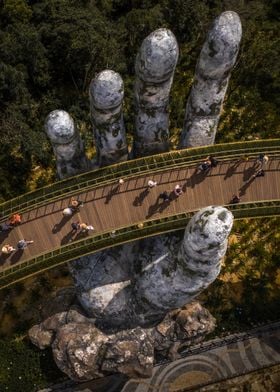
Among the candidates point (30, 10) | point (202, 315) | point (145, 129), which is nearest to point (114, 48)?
point (30, 10)

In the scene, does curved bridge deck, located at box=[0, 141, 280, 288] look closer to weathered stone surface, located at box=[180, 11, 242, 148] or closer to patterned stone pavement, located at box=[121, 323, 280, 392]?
weathered stone surface, located at box=[180, 11, 242, 148]

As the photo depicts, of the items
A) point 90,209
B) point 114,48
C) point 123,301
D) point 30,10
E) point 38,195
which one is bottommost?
point 123,301

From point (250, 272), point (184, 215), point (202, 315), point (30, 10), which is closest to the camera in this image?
point (184, 215)

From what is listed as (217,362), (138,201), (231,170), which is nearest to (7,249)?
(138,201)

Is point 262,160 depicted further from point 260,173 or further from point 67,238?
point 67,238

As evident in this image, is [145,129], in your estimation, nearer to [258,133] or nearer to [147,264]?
[147,264]

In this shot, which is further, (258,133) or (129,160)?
(258,133)
